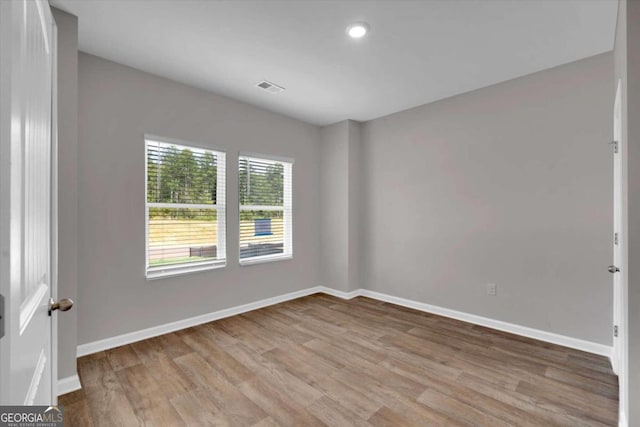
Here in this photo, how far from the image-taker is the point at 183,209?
336 cm

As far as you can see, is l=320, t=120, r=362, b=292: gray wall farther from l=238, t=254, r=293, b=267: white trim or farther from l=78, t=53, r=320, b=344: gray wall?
l=78, t=53, r=320, b=344: gray wall


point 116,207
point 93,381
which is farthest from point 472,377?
point 116,207

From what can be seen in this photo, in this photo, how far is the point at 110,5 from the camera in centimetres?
211

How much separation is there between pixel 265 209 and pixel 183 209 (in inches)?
45.7

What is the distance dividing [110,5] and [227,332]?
3.04 metres

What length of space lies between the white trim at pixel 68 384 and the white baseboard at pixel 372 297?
0.55m

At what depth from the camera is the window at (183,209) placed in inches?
124

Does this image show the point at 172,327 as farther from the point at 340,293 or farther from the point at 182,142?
the point at 340,293

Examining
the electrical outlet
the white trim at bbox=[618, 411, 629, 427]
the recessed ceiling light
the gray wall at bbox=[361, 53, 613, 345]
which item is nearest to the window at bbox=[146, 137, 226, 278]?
the recessed ceiling light

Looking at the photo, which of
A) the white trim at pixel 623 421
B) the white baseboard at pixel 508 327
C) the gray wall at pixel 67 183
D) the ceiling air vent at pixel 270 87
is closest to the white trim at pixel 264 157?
the ceiling air vent at pixel 270 87

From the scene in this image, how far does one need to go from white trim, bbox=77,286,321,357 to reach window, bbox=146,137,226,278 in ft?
1.86

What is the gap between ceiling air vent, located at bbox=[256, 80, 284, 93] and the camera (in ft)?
10.9

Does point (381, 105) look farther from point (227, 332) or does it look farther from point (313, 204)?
point (227, 332)

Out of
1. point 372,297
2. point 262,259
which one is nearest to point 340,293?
point 372,297
